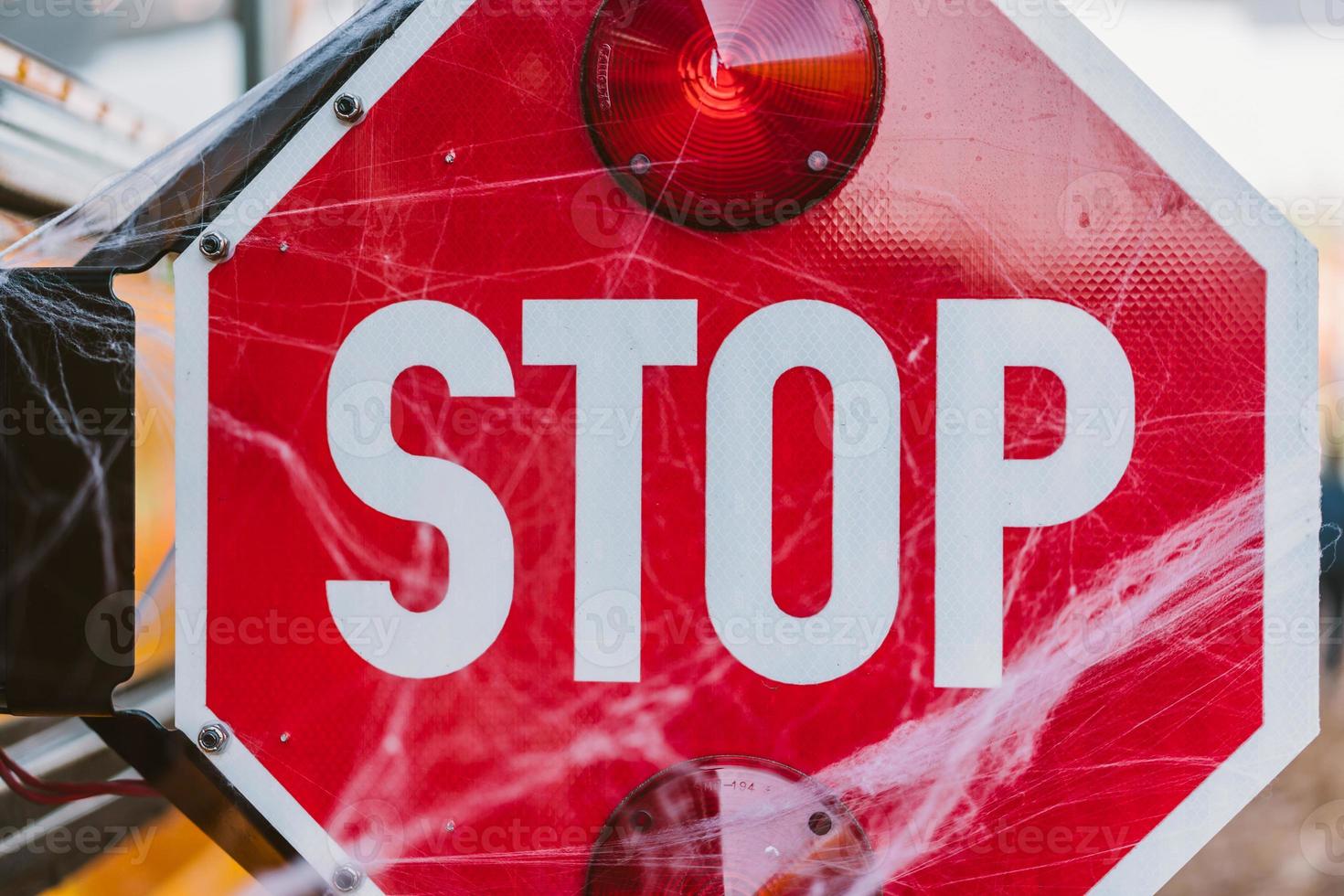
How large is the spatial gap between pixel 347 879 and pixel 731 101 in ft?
3.11

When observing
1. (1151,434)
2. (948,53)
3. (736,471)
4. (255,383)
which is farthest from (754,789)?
(948,53)

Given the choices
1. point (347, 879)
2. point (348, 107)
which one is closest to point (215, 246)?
point (348, 107)

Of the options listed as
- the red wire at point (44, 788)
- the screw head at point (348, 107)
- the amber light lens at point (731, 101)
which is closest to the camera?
the amber light lens at point (731, 101)

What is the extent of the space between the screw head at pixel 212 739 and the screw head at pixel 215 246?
1.75 feet

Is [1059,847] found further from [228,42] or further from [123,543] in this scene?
[228,42]

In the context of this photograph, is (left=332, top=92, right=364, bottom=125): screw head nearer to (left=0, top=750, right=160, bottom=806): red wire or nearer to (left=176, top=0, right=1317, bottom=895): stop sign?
(left=176, top=0, right=1317, bottom=895): stop sign

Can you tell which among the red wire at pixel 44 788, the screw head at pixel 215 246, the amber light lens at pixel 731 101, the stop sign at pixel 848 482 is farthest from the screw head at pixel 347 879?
the amber light lens at pixel 731 101

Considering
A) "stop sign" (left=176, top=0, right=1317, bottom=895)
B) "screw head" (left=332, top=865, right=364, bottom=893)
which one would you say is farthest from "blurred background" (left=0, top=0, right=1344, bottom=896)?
"screw head" (left=332, top=865, right=364, bottom=893)

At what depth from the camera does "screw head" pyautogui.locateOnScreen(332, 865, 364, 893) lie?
1048mm

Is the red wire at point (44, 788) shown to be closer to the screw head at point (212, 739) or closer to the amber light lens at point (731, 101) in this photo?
the screw head at point (212, 739)

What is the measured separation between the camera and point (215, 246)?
105 centimetres

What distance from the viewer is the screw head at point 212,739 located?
41.7 inches

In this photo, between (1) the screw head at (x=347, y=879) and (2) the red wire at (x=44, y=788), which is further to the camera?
(2) the red wire at (x=44, y=788)

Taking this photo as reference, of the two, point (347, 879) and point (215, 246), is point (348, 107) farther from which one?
point (347, 879)
